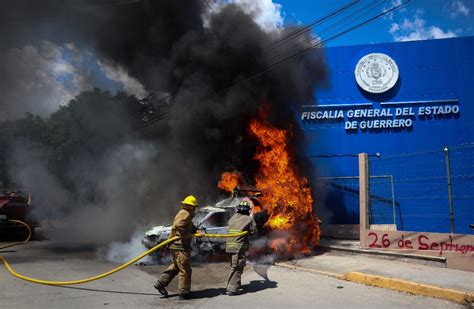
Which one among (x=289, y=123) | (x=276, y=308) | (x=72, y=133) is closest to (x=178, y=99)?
(x=289, y=123)

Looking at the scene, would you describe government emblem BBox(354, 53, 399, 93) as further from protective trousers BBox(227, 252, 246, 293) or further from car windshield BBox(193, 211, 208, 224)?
protective trousers BBox(227, 252, 246, 293)

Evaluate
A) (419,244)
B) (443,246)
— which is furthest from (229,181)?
(443,246)

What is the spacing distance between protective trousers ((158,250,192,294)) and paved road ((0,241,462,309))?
25 cm

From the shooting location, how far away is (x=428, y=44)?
15.5 meters

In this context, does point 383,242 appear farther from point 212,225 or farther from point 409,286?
point 212,225

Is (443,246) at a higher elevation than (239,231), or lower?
lower

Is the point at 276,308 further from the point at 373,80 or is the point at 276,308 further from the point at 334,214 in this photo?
the point at 373,80

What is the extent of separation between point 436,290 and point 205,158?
917 cm

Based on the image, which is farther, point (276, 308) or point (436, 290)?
point (436, 290)

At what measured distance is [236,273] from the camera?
6270 mm

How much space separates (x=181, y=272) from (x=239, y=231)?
124 cm

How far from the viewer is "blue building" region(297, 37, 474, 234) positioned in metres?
14.6

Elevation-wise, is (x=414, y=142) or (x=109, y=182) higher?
(x=414, y=142)

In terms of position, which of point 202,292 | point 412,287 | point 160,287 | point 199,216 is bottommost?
point 202,292
